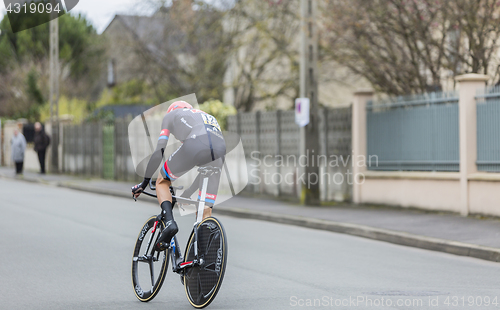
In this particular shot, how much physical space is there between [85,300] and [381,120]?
9953 millimetres

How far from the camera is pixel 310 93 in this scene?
15.2 meters

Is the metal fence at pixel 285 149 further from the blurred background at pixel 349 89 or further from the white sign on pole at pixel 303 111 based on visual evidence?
the white sign on pole at pixel 303 111

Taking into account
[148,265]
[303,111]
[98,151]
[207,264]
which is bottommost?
[148,265]

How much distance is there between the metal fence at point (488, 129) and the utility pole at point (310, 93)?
3.54m

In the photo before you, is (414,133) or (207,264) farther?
(414,133)

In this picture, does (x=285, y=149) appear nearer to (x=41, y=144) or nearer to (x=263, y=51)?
(x=263, y=51)

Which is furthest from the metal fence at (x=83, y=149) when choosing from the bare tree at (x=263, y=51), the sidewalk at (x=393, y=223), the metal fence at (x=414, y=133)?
the metal fence at (x=414, y=133)

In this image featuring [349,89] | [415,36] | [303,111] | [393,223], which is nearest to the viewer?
[393,223]

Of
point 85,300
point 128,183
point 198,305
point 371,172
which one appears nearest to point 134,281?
point 85,300

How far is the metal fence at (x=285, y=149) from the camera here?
15953mm

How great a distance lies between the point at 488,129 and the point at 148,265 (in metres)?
8.29

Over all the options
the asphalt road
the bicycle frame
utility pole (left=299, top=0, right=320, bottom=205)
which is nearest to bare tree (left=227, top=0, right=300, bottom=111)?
utility pole (left=299, top=0, right=320, bottom=205)

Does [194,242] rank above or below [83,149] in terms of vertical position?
below

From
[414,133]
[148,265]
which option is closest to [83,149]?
[414,133]
